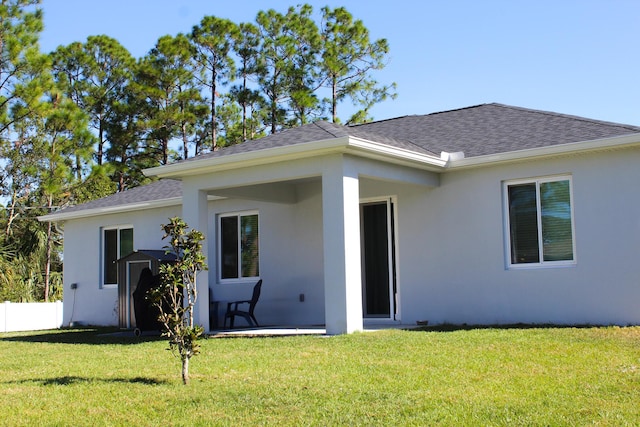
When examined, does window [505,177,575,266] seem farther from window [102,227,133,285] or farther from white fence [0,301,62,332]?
white fence [0,301,62,332]

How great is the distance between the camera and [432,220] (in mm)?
14586

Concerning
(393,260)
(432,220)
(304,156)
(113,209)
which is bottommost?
(393,260)

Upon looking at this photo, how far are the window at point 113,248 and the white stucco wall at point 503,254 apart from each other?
827cm

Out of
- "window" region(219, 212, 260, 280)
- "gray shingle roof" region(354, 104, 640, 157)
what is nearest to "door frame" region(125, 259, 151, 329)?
"window" region(219, 212, 260, 280)

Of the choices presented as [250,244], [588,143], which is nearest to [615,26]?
[588,143]

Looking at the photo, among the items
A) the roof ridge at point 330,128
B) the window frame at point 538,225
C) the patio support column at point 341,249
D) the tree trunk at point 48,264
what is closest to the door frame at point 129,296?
the roof ridge at point 330,128

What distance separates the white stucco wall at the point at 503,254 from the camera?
12500 mm

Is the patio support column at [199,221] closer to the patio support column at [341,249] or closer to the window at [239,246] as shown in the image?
the window at [239,246]

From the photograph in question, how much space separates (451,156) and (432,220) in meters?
1.26

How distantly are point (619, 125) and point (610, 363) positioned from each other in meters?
6.00

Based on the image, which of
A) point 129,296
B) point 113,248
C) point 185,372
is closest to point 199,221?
point 129,296

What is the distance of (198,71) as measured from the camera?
32.7m

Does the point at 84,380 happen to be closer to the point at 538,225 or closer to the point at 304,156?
the point at 304,156

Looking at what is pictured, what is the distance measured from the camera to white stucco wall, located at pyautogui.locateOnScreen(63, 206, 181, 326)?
63.5 feet
